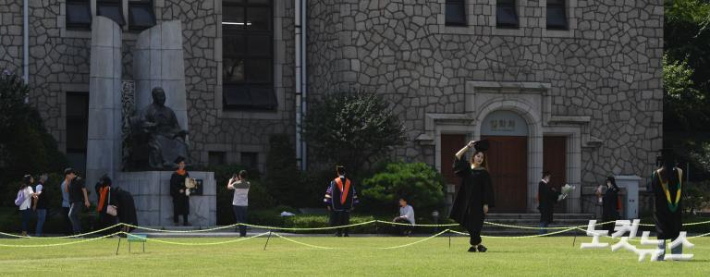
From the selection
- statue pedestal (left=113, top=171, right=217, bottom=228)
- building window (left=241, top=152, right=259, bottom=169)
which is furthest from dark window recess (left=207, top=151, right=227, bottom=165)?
statue pedestal (left=113, top=171, right=217, bottom=228)

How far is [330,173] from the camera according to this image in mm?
39750

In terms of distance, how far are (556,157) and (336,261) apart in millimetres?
21845

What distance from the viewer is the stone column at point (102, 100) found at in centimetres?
3816

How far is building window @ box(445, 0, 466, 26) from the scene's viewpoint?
136 ft

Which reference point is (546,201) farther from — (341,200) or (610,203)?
(341,200)

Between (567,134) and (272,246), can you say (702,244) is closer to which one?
(272,246)

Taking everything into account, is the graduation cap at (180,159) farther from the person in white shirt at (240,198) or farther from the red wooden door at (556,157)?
the red wooden door at (556,157)

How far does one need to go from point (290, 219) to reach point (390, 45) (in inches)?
263

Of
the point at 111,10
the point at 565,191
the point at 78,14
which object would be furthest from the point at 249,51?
the point at 565,191

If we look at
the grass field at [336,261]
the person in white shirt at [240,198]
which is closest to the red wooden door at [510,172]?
the person in white shirt at [240,198]

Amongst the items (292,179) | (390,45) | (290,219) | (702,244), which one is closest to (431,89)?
(390,45)

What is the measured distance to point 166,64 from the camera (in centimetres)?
3875

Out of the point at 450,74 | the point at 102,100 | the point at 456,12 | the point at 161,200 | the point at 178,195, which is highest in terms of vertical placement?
the point at 456,12

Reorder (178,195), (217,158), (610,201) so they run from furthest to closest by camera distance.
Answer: (217,158) → (610,201) → (178,195)
